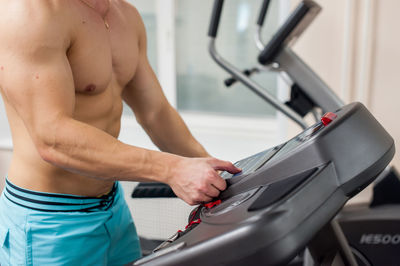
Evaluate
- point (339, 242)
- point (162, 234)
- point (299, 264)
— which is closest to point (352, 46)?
point (299, 264)

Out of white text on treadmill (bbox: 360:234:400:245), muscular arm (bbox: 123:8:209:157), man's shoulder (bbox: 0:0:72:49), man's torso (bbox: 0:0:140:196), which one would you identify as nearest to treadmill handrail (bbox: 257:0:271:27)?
muscular arm (bbox: 123:8:209:157)

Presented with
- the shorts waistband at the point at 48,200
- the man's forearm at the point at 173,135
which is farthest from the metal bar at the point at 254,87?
the shorts waistband at the point at 48,200

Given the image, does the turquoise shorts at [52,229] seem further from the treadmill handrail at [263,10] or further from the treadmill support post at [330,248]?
the treadmill handrail at [263,10]

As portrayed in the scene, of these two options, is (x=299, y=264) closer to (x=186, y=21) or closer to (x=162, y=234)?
(x=162, y=234)

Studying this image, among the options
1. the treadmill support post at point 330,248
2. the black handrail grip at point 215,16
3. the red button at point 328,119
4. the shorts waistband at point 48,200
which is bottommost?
the treadmill support post at point 330,248

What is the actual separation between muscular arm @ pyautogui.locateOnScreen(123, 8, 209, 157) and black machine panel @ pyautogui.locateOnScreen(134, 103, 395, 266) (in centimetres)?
54

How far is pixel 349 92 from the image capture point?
227cm

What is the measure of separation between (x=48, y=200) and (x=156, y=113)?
439 mm

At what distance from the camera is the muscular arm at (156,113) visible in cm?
133

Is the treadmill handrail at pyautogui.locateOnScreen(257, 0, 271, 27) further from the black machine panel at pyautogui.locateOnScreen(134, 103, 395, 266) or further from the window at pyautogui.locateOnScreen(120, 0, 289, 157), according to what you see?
the black machine panel at pyautogui.locateOnScreen(134, 103, 395, 266)

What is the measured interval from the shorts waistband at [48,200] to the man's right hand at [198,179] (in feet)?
1.16

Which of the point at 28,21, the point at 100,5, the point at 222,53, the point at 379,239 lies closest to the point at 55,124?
the point at 28,21

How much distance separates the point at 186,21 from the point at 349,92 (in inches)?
44.9

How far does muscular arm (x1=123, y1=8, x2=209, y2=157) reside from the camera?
1330 millimetres
